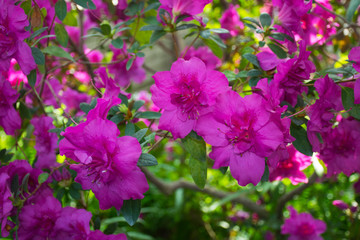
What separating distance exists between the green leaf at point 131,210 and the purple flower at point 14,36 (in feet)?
1.30

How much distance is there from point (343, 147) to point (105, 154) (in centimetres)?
68

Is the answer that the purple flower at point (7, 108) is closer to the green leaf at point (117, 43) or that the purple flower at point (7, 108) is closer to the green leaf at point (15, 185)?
the green leaf at point (15, 185)

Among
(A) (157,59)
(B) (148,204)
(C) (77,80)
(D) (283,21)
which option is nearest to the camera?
(D) (283,21)

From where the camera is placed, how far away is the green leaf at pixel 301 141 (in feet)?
2.76

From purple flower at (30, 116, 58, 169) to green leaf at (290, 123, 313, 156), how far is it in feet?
2.36

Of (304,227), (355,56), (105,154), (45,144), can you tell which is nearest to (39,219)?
(45,144)

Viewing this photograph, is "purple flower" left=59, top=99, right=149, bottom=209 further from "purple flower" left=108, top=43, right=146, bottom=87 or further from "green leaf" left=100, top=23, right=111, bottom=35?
"purple flower" left=108, top=43, right=146, bottom=87

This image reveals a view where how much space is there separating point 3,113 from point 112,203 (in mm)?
467

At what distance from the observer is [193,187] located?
1.91 m

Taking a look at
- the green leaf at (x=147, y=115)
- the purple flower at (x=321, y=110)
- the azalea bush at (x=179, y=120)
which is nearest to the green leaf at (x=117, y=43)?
the azalea bush at (x=179, y=120)

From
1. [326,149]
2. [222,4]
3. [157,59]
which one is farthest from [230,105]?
[157,59]

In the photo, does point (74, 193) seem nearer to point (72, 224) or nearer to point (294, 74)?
point (72, 224)

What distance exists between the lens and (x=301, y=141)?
33.4 inches

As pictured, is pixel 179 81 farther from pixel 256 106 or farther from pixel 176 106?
pixel 256 106
